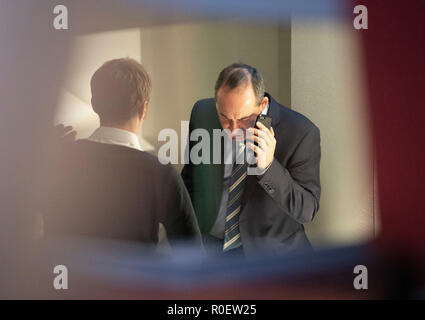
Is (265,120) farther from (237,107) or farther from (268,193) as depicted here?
(268,193)

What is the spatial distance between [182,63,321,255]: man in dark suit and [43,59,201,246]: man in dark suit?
0.10m

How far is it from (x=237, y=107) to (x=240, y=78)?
0.12 meters

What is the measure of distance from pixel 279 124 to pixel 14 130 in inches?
45.1

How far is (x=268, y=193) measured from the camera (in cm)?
228

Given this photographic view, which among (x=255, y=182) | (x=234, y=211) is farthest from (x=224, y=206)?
(x=255, y=182)

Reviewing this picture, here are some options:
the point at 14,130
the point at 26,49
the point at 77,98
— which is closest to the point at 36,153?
the point at 14,130

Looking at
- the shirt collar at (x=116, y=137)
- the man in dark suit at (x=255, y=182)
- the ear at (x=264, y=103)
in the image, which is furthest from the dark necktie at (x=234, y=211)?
the shirt collar at (x=116, y=137)

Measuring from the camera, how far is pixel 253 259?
2320mm

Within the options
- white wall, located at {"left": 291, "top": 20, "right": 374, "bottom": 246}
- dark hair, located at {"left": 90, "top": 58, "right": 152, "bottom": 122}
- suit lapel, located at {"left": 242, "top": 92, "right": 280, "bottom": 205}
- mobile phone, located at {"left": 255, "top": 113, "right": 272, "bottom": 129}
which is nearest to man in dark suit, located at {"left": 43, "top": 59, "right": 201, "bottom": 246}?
dark hair, located at {"left": 90, "top": 58, "right": 152, "bottom": 122}

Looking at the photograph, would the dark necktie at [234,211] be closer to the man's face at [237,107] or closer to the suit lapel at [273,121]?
the suit lapel at [273,121]

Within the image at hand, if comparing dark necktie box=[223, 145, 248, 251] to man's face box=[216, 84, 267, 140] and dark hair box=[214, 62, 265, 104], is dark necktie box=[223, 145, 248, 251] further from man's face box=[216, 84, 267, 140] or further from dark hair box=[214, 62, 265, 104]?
dark hair box=[214, 62, 265, 104]

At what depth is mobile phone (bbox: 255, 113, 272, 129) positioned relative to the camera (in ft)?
7.42

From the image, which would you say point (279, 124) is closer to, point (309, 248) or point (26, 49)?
point (309, 248)
